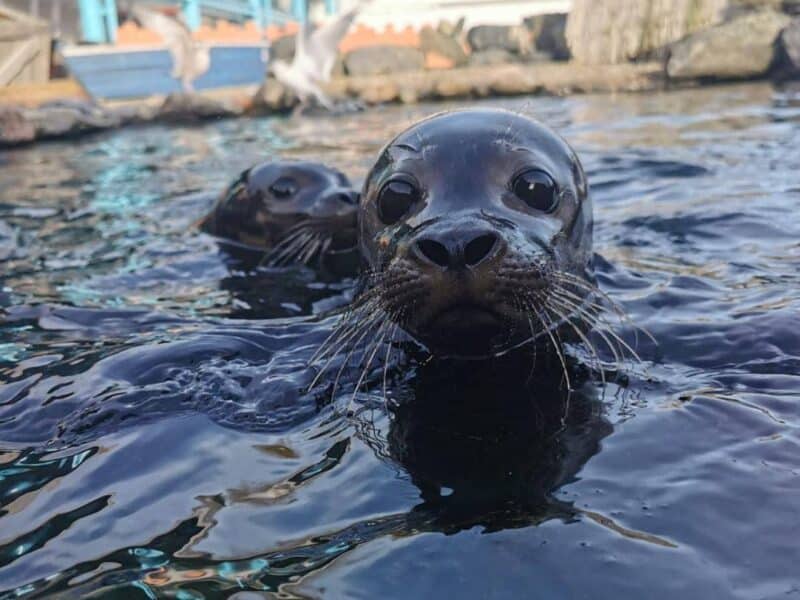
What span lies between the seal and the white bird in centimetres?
996

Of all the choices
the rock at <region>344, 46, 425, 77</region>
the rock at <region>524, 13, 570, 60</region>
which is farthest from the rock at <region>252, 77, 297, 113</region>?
the rock at <region>524, 13, 570, 60</region>

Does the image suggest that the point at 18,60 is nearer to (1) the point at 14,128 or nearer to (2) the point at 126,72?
(2) the point at 126,72

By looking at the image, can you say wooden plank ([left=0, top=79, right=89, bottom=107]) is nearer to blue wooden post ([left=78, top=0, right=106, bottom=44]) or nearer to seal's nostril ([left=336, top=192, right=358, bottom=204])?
blue wooden post ([left=78, top=0, right=106, bottom=44])

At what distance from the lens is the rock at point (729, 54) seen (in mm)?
14531

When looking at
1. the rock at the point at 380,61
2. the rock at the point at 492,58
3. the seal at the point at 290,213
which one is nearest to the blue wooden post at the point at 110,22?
the rock at the point at 380,61

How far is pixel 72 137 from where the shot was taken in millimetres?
12438

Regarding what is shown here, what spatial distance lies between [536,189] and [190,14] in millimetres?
18528

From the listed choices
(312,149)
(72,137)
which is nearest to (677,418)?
(312,149)

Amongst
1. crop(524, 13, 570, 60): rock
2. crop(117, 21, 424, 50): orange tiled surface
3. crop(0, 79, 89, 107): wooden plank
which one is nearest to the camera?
crop(0, 79, 89, 107): wooden plank

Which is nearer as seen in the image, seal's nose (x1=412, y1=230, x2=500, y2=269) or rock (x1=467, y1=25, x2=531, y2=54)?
seal's nose (x1=412, y1=230, x2=500, y2=269)

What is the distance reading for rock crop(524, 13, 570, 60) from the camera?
22.3 m

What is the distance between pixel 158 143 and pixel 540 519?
35.1 feet

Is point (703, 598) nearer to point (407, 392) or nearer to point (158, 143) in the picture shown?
point (407, 392)

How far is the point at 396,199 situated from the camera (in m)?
2.69
